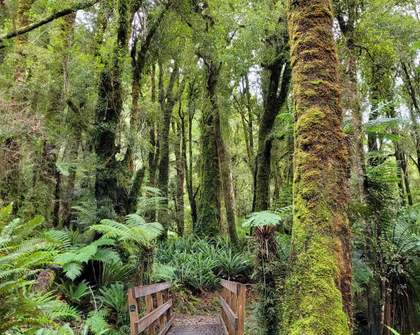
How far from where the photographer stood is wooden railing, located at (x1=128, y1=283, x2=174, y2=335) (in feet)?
14.0

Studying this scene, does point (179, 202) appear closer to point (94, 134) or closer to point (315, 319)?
point (94, 134)

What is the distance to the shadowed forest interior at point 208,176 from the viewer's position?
303cm

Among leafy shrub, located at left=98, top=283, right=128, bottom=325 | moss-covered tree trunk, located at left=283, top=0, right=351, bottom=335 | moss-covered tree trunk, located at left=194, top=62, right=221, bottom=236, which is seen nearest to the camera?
moss-covered tree trunk, located at left=283, top=0, right=351, bottom=335

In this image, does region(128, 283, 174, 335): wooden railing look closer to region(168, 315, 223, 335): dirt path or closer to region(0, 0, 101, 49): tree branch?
region(168, 315, 223, 335): dirt path

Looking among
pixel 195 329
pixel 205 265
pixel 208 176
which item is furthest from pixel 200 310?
pixel 208 176

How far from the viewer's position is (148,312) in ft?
17.8

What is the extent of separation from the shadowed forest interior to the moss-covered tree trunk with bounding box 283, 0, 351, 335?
0.5 inches

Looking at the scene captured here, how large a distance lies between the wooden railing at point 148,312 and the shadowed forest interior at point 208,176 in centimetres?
4

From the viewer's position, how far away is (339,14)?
8.66 metres

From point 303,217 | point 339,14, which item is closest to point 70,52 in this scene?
point 339,14

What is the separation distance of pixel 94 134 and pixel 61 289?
3661 mm

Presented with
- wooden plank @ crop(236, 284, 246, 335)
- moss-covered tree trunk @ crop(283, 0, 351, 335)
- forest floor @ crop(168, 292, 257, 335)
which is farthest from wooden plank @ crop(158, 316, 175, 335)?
moss-covered tree trunk @ crop(283, 0, 351, 335)

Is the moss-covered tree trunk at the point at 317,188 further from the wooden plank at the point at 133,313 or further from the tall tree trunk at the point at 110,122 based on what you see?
the tall tree trunk at the point at 110,122

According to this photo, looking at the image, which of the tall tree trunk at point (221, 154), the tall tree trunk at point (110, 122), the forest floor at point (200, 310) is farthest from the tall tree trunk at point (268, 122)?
the tall tree trunk at point (110, 122)
